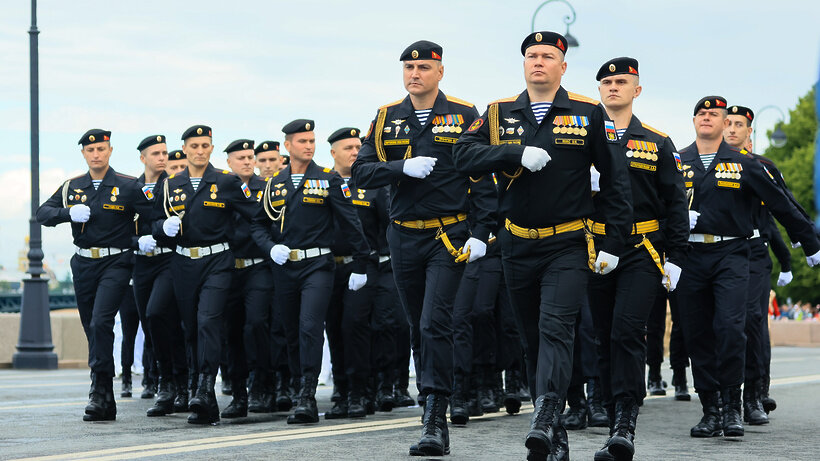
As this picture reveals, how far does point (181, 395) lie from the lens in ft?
35.4

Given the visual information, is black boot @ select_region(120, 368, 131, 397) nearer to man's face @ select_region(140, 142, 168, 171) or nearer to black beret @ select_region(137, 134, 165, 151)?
man's face @ select_region(140, 142, 168, 171)

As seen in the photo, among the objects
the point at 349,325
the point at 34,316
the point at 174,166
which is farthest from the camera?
the point at 34,316

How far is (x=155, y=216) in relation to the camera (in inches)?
431

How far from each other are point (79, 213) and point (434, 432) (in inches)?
185

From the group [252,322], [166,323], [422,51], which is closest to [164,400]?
[166,323]

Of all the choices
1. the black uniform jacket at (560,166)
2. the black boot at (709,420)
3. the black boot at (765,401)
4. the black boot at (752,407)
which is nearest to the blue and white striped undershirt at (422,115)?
the black uniform jacket at (560,166)

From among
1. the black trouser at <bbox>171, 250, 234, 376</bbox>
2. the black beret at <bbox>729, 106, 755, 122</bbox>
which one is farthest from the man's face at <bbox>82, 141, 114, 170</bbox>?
the black beret at <bbox>729, 106, 755, 122</bbox>

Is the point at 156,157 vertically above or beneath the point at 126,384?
above

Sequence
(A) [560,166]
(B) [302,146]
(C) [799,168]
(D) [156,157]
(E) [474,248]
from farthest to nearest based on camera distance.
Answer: (C) [799,168] → (D) [156,157] → (B) [302,146] → (E) [474,248] → (A) [560,166]

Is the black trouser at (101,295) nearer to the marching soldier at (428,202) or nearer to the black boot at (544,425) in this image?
the marching soldier at (428,202)

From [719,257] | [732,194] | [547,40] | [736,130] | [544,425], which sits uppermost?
[547,40]

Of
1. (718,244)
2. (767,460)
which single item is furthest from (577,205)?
(718,244)

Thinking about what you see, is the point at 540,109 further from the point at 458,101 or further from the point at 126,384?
the point at 126,384

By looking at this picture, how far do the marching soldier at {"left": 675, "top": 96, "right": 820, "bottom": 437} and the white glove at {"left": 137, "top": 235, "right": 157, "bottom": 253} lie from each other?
15.1ft
